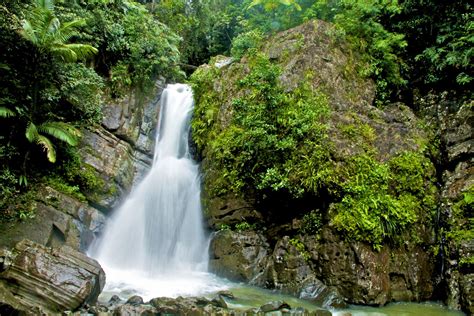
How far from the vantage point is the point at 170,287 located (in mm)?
7211

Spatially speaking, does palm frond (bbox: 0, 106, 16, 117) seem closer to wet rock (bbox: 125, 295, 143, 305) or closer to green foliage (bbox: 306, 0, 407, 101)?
wet rock (bbox: 125, 295, 143, 305)

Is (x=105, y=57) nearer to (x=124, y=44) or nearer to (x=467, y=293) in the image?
(x=124, y=44)

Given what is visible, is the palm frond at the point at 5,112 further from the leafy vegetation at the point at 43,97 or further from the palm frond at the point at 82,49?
the palm frond at the point at 82,49

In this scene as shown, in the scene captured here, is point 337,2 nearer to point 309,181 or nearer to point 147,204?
point 309,181

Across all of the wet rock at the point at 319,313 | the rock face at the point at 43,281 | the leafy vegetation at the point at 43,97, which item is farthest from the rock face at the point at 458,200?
the leafy vegetation at the point at 43,97

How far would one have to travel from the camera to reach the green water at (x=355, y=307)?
20.7 feet

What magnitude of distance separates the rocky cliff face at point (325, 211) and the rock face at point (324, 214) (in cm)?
2

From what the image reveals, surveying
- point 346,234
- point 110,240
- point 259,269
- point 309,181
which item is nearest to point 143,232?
point 110,240

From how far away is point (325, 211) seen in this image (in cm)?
781

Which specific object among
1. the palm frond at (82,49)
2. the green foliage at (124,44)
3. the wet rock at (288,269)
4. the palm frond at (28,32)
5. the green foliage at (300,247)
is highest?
the green foliage at (124,44)

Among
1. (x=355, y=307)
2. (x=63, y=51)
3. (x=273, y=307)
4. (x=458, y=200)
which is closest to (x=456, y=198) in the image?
(x=458, y=200)

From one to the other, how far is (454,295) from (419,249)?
1052mm

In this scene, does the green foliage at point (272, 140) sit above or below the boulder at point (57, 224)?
above

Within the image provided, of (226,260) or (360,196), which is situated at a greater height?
(360,196)
